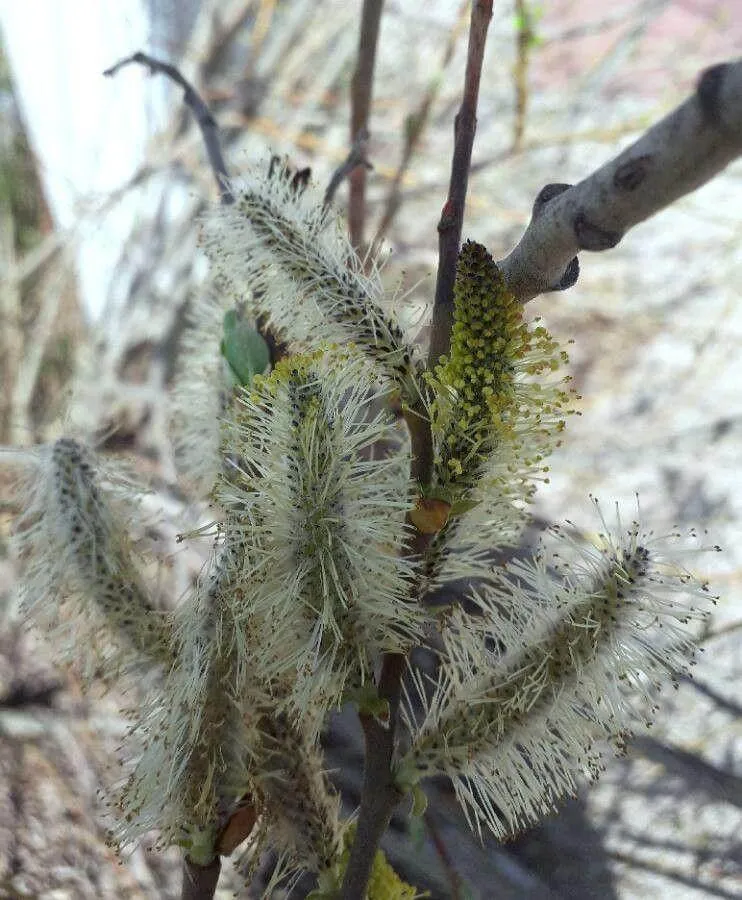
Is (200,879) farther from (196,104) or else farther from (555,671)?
(196,104)

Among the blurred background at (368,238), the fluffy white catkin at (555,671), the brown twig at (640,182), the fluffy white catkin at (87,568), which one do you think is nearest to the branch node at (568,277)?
the brown twig at (640,182)

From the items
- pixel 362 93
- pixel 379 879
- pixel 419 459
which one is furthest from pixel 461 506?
pixel 362 93

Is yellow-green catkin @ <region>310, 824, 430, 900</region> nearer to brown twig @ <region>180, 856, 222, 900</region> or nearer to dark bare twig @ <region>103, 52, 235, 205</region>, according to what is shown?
brown twig @ <region>180, 856, 222, 900</region>

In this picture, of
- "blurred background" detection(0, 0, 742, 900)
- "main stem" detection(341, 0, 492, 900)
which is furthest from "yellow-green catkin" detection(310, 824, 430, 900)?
"blurred background" detection(0, 0, 742, 900)

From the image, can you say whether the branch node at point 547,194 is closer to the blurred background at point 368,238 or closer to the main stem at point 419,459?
the main stem at point 419,459

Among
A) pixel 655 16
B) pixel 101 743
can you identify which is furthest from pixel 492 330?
pixel 655 16

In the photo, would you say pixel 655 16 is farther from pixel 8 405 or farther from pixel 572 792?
pixel 572 792
